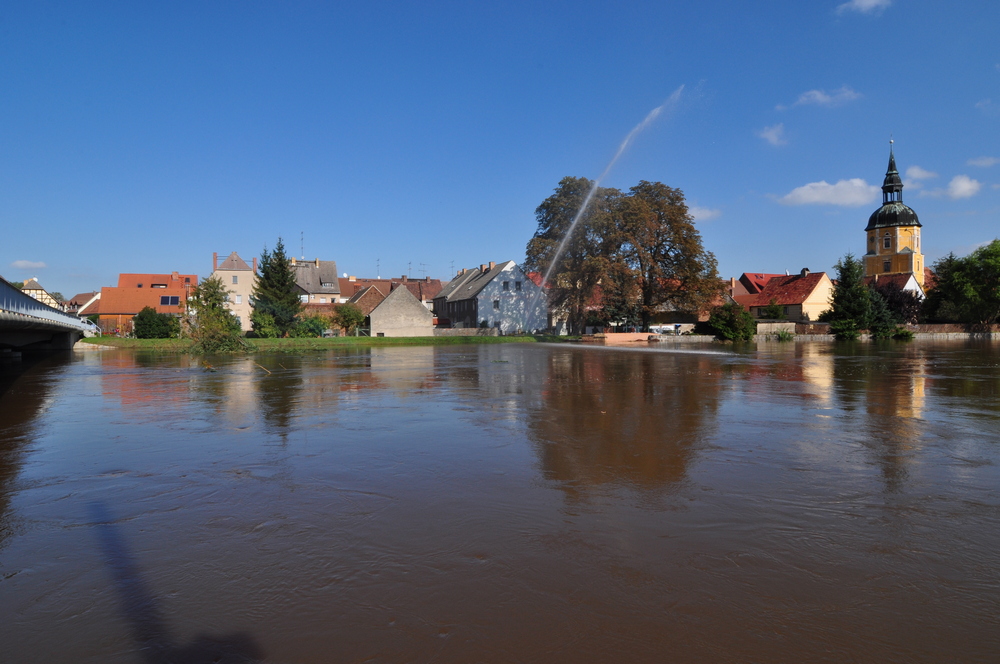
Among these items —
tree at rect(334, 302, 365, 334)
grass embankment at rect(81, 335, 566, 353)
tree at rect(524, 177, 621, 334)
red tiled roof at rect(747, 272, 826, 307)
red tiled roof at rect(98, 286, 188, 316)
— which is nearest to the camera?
grass embankment at rect(81, 335, 566, 353)

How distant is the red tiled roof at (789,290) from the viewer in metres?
70.6

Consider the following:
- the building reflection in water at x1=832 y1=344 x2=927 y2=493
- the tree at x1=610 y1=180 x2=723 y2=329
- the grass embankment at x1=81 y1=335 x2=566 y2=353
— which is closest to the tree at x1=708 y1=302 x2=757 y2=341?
the tree at x1=610 y1=180 x2=723 y2=329

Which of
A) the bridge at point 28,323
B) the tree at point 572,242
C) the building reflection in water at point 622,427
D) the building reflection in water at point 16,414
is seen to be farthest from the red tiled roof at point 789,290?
the building reflection in water at point 16,414

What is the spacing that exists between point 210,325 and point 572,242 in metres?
33.3

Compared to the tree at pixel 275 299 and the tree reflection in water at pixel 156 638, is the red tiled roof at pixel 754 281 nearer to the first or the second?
the tree at pixel 275 299

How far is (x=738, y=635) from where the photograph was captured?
358cm

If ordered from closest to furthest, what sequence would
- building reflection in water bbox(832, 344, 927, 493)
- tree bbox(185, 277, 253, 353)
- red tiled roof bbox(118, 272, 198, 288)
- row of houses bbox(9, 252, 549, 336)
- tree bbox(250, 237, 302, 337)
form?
building reflection in water bbox(832, 344, 927, 493) → tree bbox(185, 277, 253, 353) → tree bbox(250, 237, 302, 337) → row of houses bbox(9, 252, 549, 336) → red tiled roof bbox(118, 272, 198, 288)

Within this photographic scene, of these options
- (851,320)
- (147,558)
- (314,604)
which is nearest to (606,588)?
(314,604)

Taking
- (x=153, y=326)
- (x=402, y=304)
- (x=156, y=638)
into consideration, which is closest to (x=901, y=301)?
(x=402, y=304)

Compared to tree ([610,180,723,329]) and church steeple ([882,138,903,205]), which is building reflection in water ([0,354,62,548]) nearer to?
tree ([610,180,723,329])

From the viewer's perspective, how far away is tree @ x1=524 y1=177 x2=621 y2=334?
186 feet

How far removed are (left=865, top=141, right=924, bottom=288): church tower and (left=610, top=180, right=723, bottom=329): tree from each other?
48.3 meters

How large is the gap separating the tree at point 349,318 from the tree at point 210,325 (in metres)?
19.9

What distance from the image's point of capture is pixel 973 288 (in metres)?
66.1
